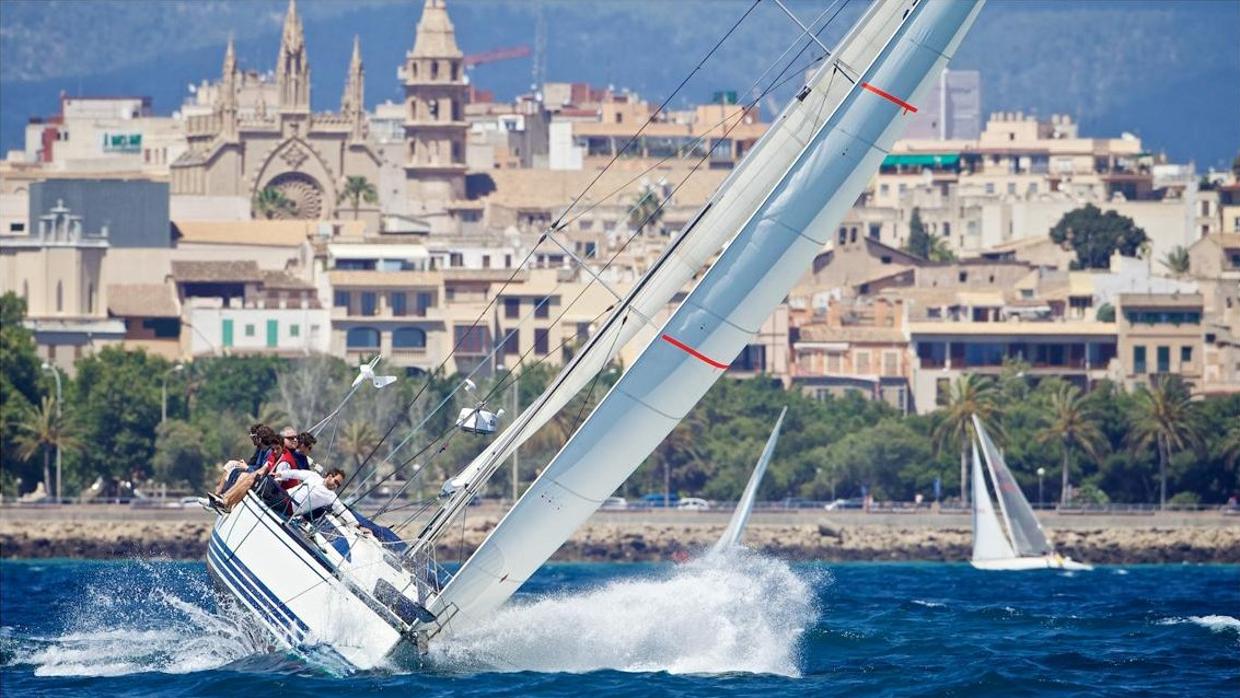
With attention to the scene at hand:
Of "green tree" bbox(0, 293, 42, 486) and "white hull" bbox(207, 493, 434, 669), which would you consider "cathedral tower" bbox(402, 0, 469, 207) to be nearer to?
"green tree" bbox(0, 293, 42, 486)

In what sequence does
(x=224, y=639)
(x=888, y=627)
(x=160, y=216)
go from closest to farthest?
(x=224, y=639) < (x=888, y=627) < (x=160, y=216)

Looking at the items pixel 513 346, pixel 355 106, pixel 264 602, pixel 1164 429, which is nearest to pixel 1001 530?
pixel 1164 429

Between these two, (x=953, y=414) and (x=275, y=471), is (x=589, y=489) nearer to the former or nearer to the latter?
(x=275, y=471)

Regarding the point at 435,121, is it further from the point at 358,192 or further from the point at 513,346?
the point at 513,346

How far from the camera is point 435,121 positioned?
16675 cm

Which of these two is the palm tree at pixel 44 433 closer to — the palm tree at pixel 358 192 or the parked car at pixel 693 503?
the parked car at pixel 693 503

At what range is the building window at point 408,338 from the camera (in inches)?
4552

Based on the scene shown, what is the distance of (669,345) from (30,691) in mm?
7856

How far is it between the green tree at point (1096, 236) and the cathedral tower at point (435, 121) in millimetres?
36516

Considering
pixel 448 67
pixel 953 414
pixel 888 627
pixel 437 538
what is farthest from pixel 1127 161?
pixel 437 538

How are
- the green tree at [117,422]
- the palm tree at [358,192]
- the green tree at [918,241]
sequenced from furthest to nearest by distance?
the palm tree at [358,192] < the green tree at [918,241] < the green tree at [117,422]

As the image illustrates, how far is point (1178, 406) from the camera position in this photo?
3642 inches

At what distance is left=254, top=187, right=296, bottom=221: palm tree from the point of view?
157050 millimetres

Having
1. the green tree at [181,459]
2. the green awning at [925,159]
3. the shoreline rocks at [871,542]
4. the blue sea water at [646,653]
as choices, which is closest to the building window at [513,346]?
the green tree at [181,459]
